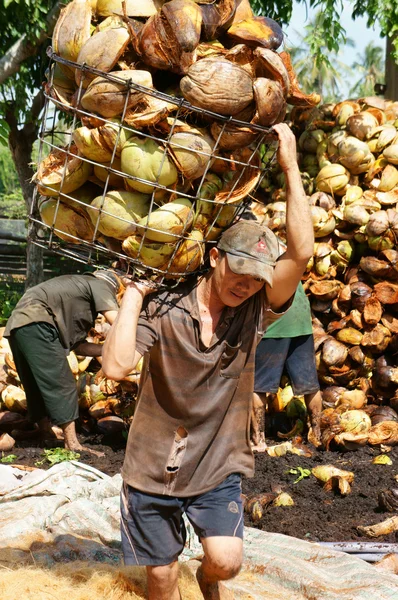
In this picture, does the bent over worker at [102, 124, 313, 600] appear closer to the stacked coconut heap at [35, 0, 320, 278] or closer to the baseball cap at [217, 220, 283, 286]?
the baseball cap at [217, 220, 283, 286]

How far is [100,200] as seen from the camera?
99.5 inches

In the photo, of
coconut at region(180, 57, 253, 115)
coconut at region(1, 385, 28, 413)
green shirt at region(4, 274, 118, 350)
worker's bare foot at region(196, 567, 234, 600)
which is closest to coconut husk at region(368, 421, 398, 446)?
green shirt at region(4, 274, 118, 350)

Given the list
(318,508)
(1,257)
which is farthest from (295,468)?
(1,257)

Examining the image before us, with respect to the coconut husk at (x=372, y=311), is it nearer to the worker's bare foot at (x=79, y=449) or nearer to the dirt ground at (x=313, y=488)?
the dirt ground at (x=313, y=488)

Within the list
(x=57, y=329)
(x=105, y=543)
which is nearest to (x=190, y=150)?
(x=105, y=543)

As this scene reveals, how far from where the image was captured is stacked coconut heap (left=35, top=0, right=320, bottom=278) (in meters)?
2.41

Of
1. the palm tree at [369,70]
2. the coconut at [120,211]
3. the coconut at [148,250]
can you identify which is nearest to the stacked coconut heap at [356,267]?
the coconut at [148,250]

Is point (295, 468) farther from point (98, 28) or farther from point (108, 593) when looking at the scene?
point (98, 28)

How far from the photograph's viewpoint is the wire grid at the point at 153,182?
2.44 m

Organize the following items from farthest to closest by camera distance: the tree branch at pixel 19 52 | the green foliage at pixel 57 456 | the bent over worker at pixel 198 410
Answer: the tree branch at pixel 19 52 → the green foliage at pixel 57 456 → the bent over worker at pixel 198 410

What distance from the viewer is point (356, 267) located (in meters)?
7.24

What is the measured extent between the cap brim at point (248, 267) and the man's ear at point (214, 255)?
0.08 meters

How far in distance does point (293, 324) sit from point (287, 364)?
1.34ft

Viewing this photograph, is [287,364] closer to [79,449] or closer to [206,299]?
[79,449]
